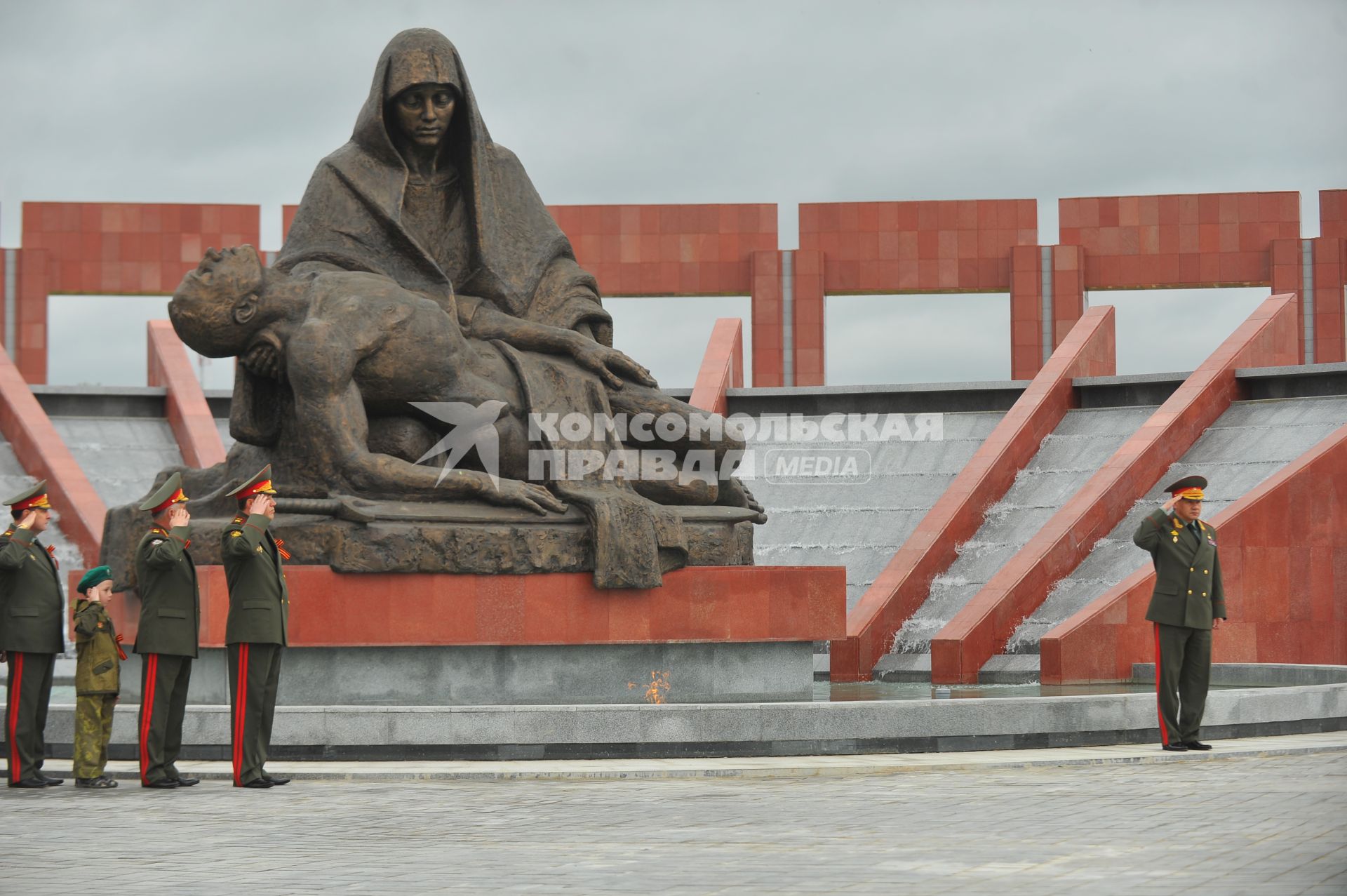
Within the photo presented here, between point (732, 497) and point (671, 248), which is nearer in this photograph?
point (732, 497)

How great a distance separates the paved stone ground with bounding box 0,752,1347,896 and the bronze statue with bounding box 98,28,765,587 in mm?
1974

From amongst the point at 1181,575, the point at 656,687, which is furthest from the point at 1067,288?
the point at 656,687

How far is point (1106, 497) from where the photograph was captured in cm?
1555

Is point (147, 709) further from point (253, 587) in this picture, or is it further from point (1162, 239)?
point (1162, 239)

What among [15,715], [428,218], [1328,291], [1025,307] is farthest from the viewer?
[1025,307]

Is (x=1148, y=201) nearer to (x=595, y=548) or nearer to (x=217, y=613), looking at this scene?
(x=595, y=548)

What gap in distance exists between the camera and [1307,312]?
22469 mm

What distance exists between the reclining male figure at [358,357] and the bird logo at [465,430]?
0.05m

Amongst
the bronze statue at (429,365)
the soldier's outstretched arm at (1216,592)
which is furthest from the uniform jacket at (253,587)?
the soldier's outstretched arm at (1216,592)

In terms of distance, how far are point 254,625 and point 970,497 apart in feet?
30.9

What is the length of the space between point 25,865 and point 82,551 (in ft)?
37.6

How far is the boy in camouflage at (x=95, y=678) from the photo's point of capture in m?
8.21

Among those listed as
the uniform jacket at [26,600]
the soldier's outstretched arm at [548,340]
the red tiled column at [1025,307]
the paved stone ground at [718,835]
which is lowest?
the paved stone ground at [718,835]

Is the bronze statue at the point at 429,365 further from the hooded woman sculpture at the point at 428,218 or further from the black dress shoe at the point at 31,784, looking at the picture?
the black dress shoe at the point at 31,784
